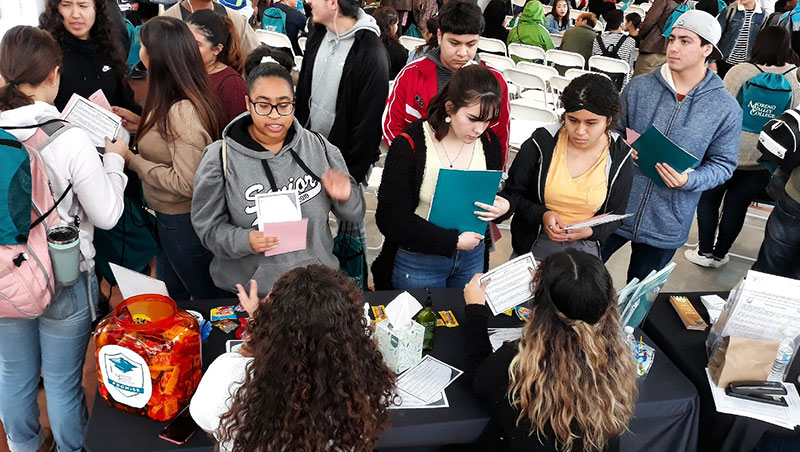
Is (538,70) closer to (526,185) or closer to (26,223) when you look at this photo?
(526,185)

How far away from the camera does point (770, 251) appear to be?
296 centimetres

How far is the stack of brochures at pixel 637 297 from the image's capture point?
192 centimetres

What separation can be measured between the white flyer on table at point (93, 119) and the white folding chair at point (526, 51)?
505 centimetres

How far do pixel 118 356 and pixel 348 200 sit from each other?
0.93 metres

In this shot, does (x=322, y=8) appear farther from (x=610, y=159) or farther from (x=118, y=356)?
(x=118, y=356)

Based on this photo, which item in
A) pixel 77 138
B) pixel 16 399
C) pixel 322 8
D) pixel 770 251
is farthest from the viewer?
pixel 770 251

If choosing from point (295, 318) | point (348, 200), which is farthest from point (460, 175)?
point (295, 318)

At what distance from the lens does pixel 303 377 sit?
4.09 feet

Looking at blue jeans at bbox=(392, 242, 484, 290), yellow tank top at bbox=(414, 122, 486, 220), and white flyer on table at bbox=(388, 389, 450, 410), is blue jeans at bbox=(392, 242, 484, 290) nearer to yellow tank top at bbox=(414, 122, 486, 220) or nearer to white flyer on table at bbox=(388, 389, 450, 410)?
yellow tank top at bbox=(414, 122, 486, 220)

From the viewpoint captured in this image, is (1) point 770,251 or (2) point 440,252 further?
(1) point 770,251

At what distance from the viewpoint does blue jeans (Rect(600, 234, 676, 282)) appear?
276 cm

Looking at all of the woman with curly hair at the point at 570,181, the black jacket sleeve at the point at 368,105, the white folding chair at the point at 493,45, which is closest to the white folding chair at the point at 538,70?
the white folding chair at the point at 493,45

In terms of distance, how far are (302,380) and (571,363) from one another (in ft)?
2.18

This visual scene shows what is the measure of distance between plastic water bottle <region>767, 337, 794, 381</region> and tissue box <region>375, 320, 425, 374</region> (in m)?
1.13
